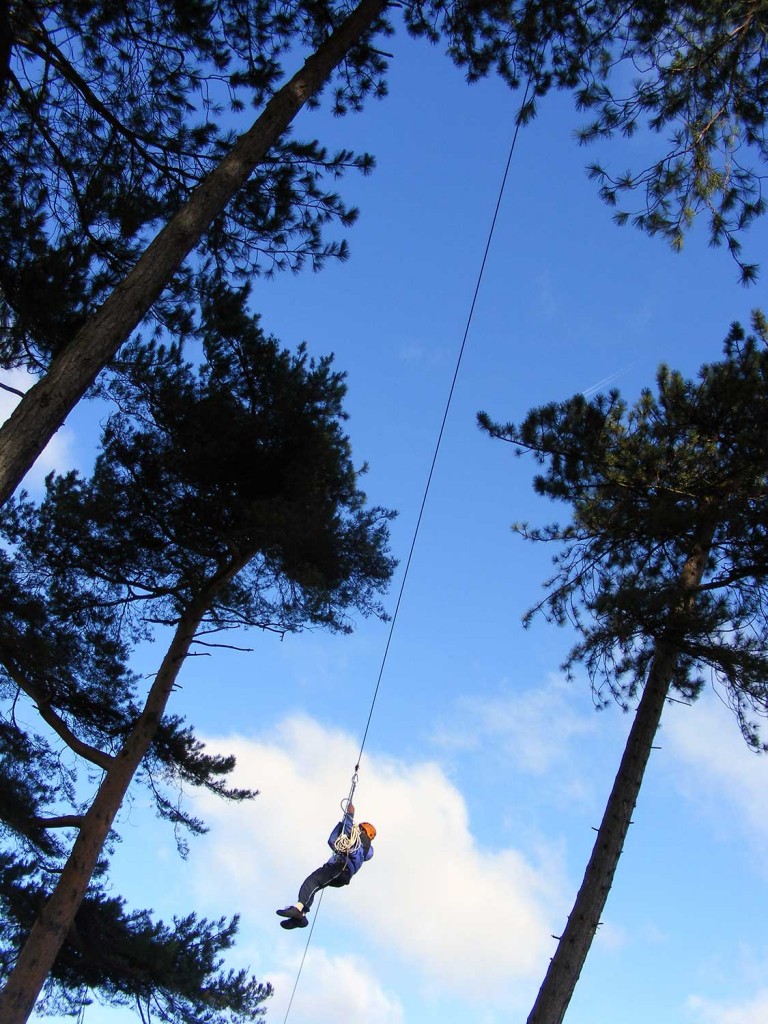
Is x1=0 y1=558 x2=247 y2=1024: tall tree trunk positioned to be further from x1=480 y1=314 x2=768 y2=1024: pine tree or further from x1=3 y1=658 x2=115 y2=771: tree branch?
x1=480 y1=314 x2=768 y2=1024: pine tree

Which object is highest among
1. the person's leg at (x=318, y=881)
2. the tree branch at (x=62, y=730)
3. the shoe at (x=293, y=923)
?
the tree branch at (x=62, y=730)

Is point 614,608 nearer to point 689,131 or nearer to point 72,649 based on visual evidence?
point 689,131

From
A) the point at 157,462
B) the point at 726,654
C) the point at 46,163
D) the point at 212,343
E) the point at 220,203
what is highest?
the point at 212,343

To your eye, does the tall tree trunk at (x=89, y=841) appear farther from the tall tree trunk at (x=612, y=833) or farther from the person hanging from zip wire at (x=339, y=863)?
the tall tree trunk at (x=612, y=833)

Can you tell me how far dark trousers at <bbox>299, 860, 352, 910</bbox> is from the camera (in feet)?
24.9

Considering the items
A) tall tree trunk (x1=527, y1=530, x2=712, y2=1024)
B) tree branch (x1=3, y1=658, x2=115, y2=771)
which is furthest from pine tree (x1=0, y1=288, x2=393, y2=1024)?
tall tree trunk (x1=527, y1=530, x2=712, y2=1024)

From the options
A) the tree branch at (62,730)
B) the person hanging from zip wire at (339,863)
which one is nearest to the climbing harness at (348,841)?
the person hanging from zip wire at (339,863)

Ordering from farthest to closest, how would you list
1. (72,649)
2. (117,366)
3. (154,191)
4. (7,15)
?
(72,649)
(117,366)
(154,191)
(7,15)

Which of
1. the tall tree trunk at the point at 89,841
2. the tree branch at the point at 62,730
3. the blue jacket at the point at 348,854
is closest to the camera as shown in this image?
the blue jacket at the point at 348,854

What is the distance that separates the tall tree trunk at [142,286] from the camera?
4.95 m

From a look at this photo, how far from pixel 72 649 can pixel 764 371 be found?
24.1 ft

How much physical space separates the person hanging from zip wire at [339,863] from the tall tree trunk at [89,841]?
7.38 ft

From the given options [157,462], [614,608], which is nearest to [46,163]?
[157,462]

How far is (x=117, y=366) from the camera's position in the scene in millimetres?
9195
